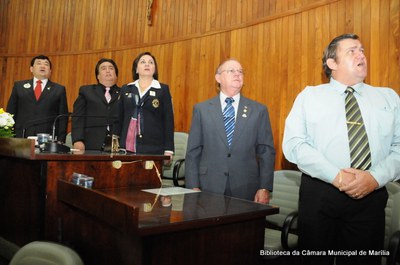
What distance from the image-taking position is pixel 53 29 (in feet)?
19.9

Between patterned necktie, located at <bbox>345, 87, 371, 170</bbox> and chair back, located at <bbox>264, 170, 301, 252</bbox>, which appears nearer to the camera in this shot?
patterned necktie, located at <bbox>345, 87, 371, 170</bbox>

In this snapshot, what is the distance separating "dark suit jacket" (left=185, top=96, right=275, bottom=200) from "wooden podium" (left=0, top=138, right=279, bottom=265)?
1.01 feet

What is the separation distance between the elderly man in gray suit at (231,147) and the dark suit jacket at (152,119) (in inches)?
22.0

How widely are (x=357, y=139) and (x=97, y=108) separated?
2.59 meters

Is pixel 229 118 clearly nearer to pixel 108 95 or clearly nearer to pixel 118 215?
pixel 118 215

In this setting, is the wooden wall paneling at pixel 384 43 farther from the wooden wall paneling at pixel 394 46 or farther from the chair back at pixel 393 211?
the chair back at pixel 393 211

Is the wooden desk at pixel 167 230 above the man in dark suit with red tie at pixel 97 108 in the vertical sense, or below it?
below

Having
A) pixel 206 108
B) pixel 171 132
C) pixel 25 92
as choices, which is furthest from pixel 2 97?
pixel 206 108

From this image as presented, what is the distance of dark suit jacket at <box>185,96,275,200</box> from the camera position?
229 cm

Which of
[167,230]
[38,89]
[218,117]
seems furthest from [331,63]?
[38,89]

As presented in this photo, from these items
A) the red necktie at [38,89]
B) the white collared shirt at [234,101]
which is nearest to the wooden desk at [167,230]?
the white collared shirt at [234,101]

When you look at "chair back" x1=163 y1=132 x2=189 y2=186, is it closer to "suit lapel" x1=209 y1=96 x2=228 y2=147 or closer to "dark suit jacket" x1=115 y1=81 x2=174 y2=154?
"dark suit jacket" x1=115 y1=81 x2=174 y2=154

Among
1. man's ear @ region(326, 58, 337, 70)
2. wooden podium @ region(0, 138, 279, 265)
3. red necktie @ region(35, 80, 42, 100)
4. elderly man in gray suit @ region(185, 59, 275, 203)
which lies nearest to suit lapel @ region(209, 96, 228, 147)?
elderly man in gray suit @ region(185, 59, 275, 203)

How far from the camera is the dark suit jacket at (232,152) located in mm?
2287
